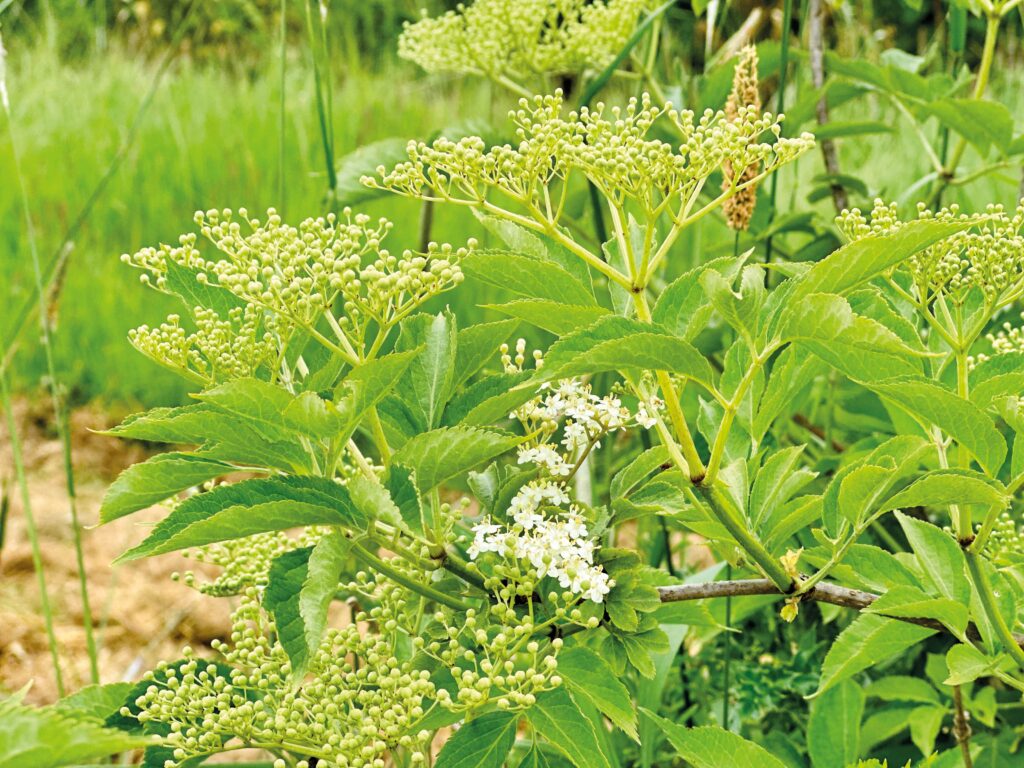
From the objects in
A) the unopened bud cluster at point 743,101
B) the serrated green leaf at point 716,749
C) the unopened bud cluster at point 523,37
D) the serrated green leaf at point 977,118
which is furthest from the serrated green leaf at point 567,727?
the unopened bud cluster at point 523,37

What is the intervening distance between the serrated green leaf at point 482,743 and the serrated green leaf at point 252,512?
19 centimetres

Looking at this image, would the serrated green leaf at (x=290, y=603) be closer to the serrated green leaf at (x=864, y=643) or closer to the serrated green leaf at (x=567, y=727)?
the serrated green leaf at (x=567, y=727)

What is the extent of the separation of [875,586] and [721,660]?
30.2 inches

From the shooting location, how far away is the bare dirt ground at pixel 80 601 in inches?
89.0

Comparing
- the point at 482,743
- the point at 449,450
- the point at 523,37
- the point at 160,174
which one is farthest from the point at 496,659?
the point at 160,174

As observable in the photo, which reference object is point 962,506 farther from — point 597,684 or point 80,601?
point 80,601

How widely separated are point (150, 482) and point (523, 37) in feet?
3.86

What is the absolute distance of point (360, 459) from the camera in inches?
32.2

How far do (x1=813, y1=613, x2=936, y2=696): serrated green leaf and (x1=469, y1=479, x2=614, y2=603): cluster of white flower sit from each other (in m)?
0.19

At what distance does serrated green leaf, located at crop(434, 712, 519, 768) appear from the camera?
81 centimetres

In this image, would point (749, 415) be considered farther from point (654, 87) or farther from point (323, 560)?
point (654, 87)

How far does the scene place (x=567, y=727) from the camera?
788mm

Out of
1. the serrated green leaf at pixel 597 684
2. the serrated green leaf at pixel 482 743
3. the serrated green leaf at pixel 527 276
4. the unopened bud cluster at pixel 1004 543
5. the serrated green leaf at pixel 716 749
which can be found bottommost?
the serrated green leaf at pixel 716 749

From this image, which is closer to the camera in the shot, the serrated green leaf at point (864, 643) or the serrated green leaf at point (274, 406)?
the serrated green leaf at point (274, 406)
